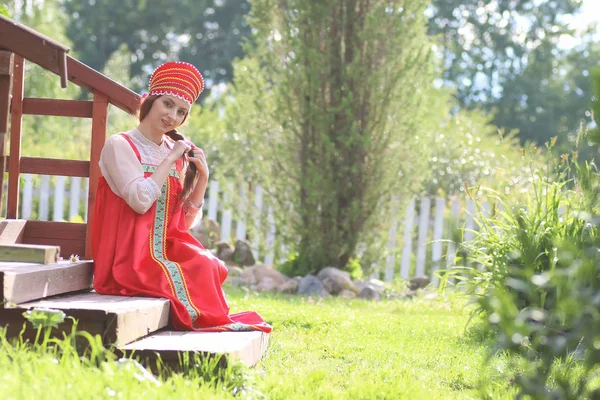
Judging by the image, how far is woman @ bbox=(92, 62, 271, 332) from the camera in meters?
3.96

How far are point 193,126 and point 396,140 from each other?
744cm

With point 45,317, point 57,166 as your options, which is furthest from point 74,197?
point 45,317

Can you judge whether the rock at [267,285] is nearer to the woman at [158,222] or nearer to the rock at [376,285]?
the rock at [376,285]

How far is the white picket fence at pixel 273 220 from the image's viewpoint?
10.1 m

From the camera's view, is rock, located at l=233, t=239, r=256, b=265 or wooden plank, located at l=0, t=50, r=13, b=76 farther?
rock, located at l=233, t=239, r=256, b=265

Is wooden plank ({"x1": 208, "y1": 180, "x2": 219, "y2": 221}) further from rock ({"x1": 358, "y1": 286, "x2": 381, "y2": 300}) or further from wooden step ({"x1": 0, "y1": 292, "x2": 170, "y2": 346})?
wooden step ({"x1": 0, "y1": 292, "x2": 170, "y2": 346})

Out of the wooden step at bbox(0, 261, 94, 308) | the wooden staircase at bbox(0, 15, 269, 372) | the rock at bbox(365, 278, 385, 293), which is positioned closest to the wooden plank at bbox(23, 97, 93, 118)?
the wooden staircase at bbox(0, 15, 269, 372)

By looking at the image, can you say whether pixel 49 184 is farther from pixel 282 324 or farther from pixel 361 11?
pixel 282 324

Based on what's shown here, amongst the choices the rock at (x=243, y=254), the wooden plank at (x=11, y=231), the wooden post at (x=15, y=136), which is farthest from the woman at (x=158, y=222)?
the rock at (x=243, y=254)

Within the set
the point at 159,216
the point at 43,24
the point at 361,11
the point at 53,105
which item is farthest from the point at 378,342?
the point at 43,24

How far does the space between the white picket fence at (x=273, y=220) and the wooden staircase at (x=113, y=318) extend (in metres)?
5.86

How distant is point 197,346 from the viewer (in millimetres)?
3336

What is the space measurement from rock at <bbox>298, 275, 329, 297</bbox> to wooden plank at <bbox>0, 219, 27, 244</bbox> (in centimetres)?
426

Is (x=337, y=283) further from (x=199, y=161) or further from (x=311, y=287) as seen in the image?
(x=199, y=161)
